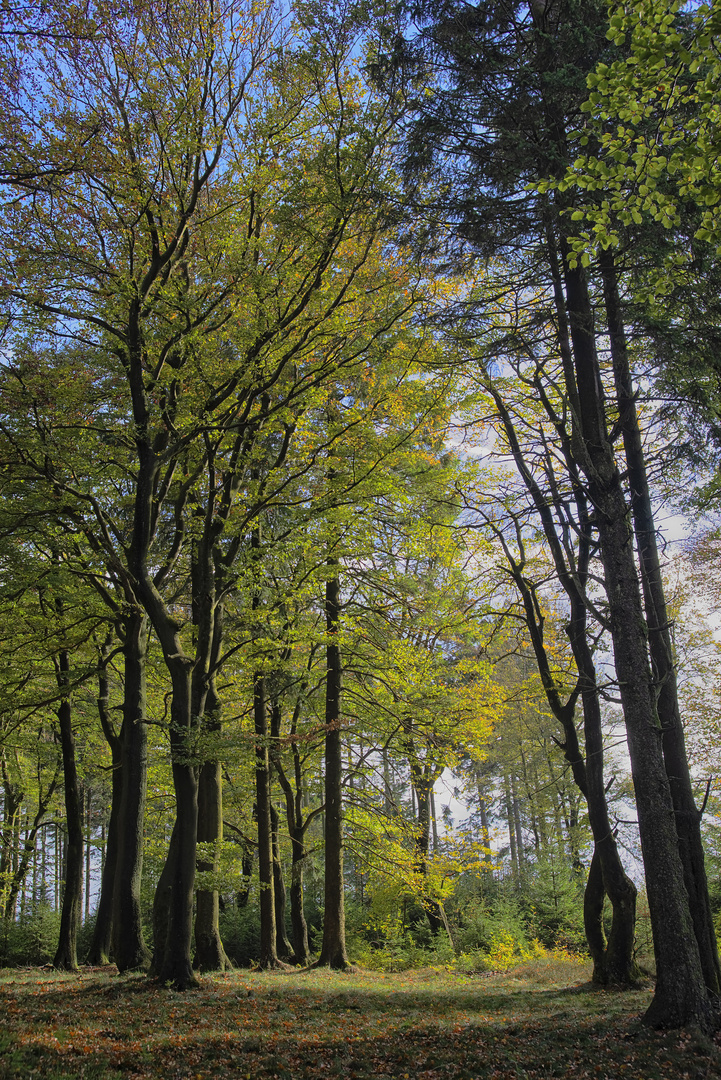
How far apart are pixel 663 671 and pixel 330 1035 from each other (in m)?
6.01

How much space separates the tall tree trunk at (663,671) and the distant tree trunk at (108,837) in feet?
33.6

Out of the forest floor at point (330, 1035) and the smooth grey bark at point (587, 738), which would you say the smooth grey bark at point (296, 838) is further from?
the smooth grey bark at point (587, 738)

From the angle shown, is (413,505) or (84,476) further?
(413,505)

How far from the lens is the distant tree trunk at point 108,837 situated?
571 inches

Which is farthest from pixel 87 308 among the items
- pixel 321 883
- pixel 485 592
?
pixel 321 883

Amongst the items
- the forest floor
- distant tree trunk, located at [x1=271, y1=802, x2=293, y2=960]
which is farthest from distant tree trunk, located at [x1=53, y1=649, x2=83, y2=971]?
the forest floor

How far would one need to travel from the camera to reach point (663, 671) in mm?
9188

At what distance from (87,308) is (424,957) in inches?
627

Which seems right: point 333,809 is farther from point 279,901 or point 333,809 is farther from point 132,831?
point 279,901

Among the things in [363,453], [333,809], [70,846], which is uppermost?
[363,453]

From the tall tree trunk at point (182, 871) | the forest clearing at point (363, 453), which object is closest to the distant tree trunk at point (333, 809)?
the forest clearing at point (363, 453)

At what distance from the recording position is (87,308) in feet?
32.4

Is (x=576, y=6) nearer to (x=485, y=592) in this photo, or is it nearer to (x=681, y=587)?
(x=485, y=592)

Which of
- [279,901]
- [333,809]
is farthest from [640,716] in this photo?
[279,901]
